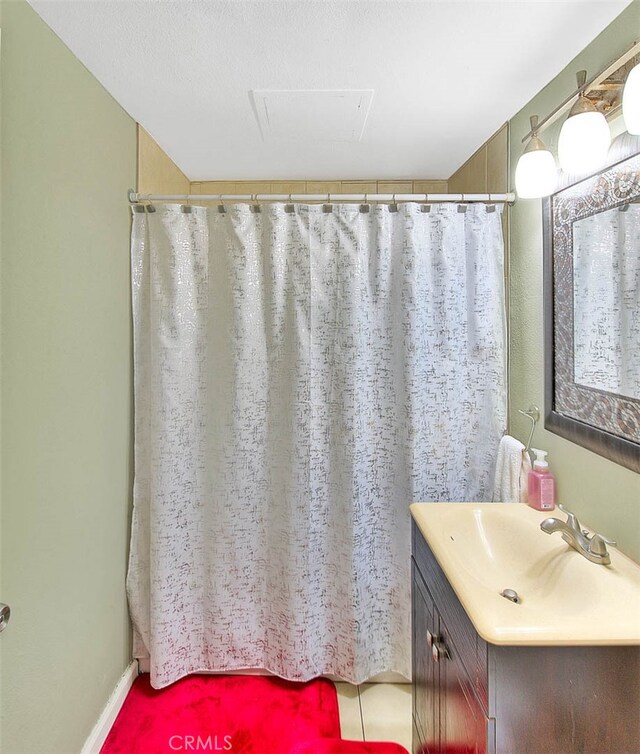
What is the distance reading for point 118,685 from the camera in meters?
1.71

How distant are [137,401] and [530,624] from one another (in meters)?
1.51

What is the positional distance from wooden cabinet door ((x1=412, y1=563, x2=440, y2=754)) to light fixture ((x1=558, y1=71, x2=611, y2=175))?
4.21ft

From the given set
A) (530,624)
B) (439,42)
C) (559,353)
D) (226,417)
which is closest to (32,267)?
(226,417)

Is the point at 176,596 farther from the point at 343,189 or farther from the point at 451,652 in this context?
the point at 343,189

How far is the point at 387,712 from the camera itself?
A: 171 centimetres

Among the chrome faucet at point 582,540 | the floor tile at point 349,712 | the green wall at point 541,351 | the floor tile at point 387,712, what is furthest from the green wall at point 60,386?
the green wall at point 541,351

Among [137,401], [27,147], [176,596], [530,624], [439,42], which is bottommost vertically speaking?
[176,596]

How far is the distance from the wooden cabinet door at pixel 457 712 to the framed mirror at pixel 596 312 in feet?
2.19

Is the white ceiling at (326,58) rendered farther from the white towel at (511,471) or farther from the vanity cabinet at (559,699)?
the vanity cabinet at (559,699)

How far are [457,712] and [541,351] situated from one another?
43.7 inches

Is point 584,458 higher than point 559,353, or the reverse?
point 559,353

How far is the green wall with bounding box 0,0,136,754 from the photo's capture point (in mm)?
1124

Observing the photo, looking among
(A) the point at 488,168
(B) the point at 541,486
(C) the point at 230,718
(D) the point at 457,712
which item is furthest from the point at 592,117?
(C) the point at 230,718

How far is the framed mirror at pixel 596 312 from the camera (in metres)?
1.09
